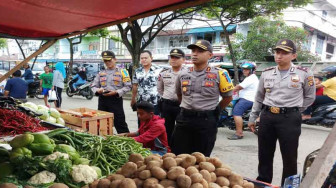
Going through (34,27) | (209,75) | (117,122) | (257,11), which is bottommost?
(117,122)

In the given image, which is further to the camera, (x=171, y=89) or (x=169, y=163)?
(x=171, y=89)

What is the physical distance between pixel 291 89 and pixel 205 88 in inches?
38.5

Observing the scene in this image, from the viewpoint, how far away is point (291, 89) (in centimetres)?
342

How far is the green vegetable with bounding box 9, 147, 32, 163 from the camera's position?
8.19 feet

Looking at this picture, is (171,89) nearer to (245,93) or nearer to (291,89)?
(291,89)

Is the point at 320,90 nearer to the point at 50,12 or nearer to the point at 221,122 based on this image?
the point at 221,122

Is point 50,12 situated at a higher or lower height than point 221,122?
higher

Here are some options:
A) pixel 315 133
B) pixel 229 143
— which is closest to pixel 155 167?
pixel 229 143

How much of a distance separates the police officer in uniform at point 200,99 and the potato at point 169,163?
158cm

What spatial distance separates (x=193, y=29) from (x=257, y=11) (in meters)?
16.4

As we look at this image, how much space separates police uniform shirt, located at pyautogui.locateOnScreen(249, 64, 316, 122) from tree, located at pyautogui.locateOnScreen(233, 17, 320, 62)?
14465mm

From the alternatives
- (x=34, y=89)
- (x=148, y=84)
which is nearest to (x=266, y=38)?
(x=34, y=89)

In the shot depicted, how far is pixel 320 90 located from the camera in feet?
27.5

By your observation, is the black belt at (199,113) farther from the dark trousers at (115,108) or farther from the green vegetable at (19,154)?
the dark trousers at (115,108)
